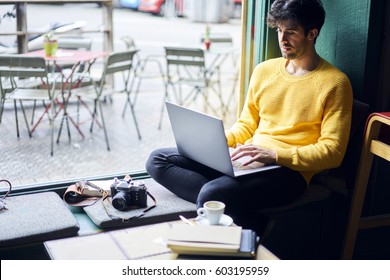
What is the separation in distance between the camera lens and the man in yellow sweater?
0.25m

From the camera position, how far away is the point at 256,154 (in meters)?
2.85

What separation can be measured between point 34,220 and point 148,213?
0.52 m

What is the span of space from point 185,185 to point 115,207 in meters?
0.36

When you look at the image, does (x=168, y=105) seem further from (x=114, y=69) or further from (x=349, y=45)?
(x=114, y=69)

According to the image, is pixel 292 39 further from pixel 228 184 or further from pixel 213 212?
pixel 213 212

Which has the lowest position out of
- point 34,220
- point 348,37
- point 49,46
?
point 34,220

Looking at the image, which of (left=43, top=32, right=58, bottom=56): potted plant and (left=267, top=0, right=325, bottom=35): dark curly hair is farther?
(left=43, top=32, right=58, bottom=56): potted plant

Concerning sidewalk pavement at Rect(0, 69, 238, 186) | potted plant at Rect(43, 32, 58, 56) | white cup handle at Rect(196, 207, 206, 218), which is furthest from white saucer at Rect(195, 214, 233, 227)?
potted plant at Rect(43, 32, 58, 56)

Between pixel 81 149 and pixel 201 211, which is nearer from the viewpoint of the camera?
pixel 201 211

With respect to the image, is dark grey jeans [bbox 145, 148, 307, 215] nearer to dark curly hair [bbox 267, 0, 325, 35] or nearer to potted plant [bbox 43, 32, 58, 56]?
dark curly hair [bbox 267, 0, 325, 35]

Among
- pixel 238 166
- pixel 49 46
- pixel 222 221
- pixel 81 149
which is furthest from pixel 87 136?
pixel 222 221

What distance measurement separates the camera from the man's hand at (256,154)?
2834 mm

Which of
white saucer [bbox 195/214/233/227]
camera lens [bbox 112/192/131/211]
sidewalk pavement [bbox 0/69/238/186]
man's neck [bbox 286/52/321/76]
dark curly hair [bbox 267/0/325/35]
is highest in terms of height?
dark curly hair [bbox 267/0/325/35]

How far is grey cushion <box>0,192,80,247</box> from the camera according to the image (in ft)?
8.85
